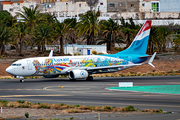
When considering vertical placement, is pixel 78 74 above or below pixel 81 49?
below

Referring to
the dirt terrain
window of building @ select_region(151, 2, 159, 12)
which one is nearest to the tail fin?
the dirt terrain

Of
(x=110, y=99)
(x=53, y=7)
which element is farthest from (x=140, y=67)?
(x=53, y=7)

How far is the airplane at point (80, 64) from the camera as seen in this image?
4778 cm

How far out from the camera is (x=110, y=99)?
2864 cm

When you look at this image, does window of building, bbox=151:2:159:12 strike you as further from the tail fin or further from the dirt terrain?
the tail fin

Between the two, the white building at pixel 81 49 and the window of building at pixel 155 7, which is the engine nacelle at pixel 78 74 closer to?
the white building at pixel 81 49

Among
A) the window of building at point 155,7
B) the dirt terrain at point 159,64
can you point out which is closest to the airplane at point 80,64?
the dirt terrain at point 159,64

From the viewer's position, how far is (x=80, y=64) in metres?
52.0

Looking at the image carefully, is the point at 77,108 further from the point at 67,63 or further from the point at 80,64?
the point at 80,64

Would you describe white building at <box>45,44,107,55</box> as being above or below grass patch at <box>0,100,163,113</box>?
above

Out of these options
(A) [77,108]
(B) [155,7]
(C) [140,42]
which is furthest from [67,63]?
(B) [155,7]

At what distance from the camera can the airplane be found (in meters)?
47.8

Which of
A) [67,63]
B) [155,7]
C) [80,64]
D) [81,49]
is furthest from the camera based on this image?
[155,7]

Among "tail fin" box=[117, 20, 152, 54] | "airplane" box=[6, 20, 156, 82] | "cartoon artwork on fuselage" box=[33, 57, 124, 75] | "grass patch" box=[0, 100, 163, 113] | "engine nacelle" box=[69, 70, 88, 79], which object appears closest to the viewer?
"grass patch" box=[0, 100, 163, 113]
